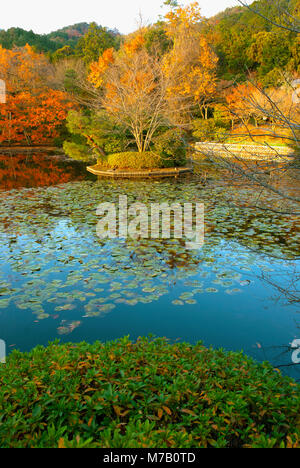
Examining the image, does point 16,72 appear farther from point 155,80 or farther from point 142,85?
point 142,85

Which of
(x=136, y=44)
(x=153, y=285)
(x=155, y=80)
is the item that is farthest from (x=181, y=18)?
(x=153, y=285)

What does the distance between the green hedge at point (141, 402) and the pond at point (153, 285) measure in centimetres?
113

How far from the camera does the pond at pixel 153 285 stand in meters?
3.90

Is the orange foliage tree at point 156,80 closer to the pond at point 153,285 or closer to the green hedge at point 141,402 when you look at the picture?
the pond at point 153,285

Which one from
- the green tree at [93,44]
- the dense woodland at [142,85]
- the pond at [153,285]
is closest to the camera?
the pond at [153,285]

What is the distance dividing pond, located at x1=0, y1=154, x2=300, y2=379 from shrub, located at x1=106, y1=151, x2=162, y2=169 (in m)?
7.91

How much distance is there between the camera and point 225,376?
2.52 meters

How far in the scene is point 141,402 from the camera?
210 centimetres

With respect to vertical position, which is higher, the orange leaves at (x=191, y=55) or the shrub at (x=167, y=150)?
the orange leaves at (x=191, y=55)

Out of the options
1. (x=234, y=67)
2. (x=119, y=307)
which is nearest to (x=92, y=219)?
(x=119, y=307)

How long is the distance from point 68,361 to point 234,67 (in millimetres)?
37477

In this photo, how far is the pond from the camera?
12.8 ft

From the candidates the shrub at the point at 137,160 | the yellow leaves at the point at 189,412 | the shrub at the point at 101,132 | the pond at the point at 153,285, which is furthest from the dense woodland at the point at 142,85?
the yellow leaves at the point at 189,412
